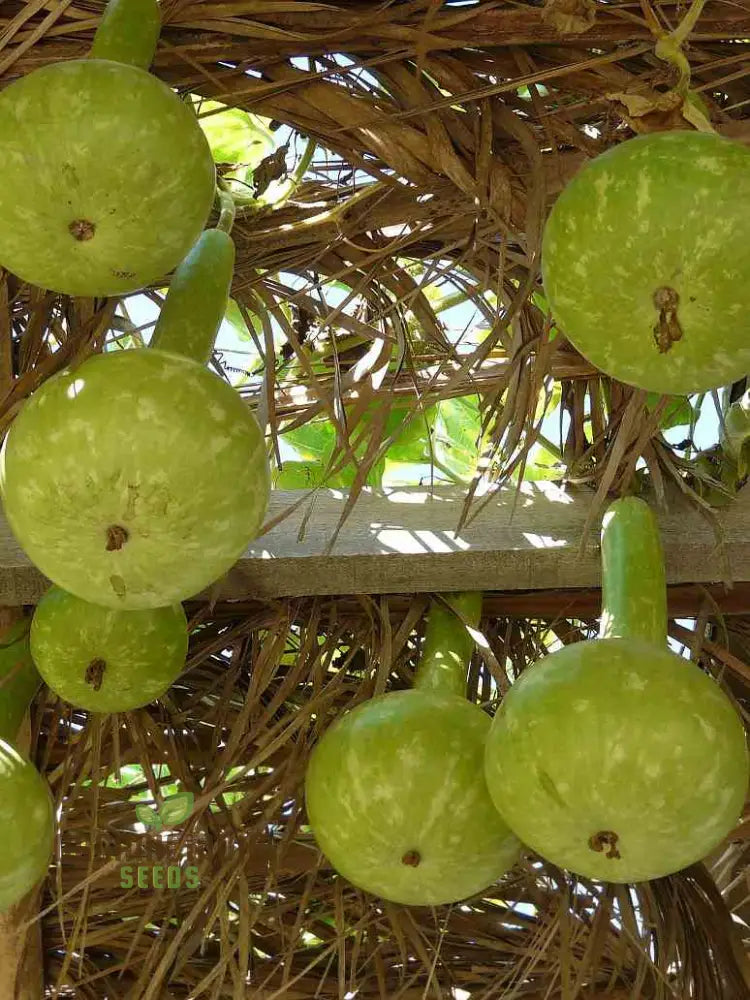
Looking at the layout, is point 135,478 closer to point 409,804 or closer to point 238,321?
point 409,804

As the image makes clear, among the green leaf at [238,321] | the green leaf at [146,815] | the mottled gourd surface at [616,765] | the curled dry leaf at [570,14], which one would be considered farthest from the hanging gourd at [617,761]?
the green leaf at [238,321]

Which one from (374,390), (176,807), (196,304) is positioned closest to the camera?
(196,304)

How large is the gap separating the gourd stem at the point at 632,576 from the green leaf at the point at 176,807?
76 centimetres

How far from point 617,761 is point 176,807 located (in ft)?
3.17

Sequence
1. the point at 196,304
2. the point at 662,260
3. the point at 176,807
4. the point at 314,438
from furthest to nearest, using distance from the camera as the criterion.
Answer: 1. the point at 314,438
2. the point at 176,807
3. the point at 196,304
4. the point at 662,260

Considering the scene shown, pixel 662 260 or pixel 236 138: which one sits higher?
pixel 236 138

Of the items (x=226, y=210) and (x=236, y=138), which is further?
(x=236, y=138)

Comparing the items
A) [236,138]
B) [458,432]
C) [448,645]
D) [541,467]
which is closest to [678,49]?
[448,645]

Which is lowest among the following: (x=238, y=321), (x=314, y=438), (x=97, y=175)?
(x=97, y=175)

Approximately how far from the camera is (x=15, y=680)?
1644mm

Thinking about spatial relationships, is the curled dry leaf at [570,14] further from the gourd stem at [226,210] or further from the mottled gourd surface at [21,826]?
the mottled gourd surface at [21,826]

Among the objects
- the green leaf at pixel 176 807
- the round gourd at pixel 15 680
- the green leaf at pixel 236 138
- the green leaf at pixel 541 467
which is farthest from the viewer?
the green leaf at pixel 541 467

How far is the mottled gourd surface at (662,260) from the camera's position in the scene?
0.96m

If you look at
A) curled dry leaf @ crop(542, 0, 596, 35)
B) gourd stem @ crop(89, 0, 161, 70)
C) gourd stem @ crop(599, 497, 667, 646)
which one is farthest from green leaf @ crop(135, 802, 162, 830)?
curled dry leaf @ crop(542, 0, 596, 35)
